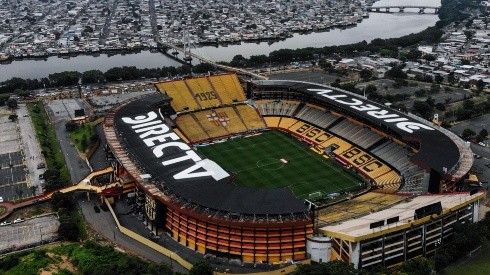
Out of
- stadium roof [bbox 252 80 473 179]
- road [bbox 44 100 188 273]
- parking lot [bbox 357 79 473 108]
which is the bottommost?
road [bbox 44 100 188 273]

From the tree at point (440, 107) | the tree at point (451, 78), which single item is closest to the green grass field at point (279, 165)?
the tree at point (440, 107)

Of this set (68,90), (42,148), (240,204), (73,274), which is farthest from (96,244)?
(68,90)

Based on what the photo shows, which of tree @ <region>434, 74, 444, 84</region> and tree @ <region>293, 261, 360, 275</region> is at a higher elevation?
tree @ <region>434, 74, 444, 84</region>

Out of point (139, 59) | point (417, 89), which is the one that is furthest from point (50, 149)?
point (139, 59)

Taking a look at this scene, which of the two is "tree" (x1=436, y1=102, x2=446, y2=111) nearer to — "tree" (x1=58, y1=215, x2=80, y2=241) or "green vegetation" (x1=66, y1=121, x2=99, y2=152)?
"green vegetation" (x1=66, y1=121, x2=99, y2=152)

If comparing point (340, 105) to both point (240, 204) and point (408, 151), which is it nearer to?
point (408, 151)

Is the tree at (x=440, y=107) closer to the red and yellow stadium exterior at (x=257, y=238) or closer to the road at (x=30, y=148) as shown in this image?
the red and yellow stadium exterior at (x=257, y=238)

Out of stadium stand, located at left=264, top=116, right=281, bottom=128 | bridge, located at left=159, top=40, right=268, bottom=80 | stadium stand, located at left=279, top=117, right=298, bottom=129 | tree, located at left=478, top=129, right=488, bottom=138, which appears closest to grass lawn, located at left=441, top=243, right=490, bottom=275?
tree, located at left=478, top=129, right=488, bottom=138
